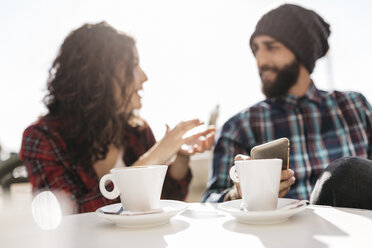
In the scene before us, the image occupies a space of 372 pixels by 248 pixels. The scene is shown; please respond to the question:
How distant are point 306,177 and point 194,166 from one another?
1509 mm

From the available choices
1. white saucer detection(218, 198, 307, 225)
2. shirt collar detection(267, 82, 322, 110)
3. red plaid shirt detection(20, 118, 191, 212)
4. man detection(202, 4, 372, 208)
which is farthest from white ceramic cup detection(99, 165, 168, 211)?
shirt collar detection(267, 82, 322, 110)

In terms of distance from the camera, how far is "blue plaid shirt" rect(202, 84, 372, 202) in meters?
1.31

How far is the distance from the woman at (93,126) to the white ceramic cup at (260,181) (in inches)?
27.2

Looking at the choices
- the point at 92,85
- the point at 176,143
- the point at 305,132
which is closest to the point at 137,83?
the point at 92,85

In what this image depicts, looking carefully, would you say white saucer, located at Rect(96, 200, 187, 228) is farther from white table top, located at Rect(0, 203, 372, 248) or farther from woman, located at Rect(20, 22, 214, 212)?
woman, located at Rect(20, 22, 214, 212)

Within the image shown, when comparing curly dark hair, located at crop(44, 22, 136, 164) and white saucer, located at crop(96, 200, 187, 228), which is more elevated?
curly dark hair, located at crop(44, 22, 136, 164)

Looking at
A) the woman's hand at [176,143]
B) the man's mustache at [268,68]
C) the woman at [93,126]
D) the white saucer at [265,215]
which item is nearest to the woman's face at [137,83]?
the woman at [93,126]

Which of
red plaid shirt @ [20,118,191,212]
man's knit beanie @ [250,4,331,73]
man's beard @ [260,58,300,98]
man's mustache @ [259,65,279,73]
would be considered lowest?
red plaid shirt @ [20,118,191,212]

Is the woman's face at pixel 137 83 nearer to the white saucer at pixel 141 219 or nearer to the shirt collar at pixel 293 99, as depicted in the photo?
the shirt collar at pixel 293 99

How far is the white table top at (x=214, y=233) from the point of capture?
0.46 m

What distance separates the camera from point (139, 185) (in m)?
0.60

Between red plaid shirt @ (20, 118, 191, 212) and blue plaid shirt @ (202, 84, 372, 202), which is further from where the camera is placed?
blue plaid shirt @ (202, 84, 372, 202)

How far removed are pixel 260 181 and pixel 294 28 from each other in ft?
3.87

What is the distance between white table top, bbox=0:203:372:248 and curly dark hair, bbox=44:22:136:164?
0.77 m
